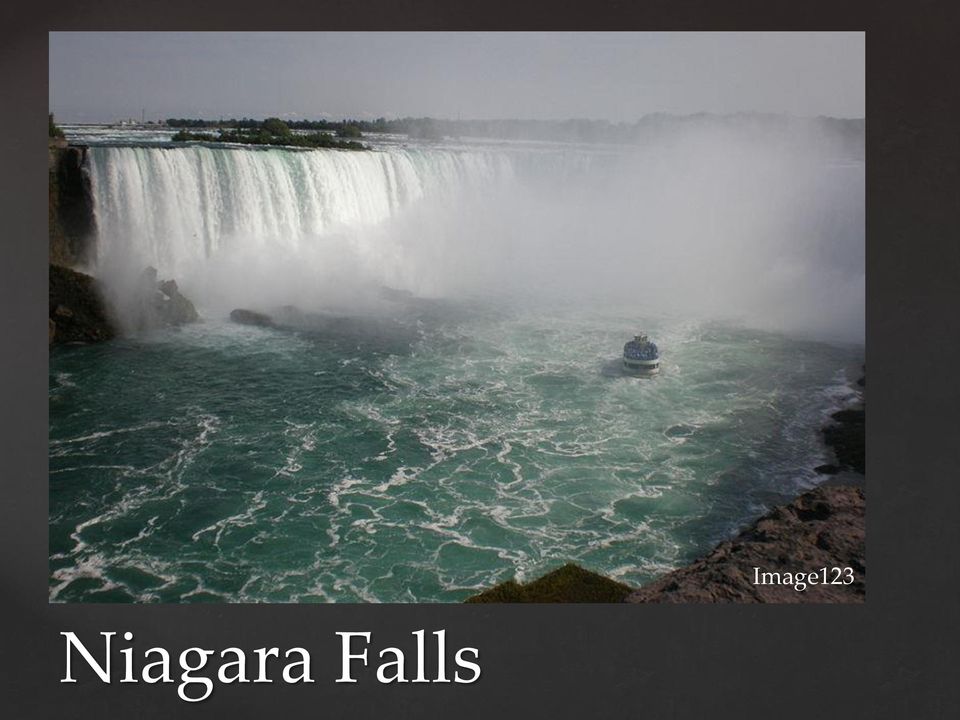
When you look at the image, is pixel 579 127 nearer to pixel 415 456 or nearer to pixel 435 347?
pixel 435 347

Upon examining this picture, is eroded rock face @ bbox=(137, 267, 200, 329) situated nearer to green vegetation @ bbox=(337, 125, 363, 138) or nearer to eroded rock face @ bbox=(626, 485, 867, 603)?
green vegetation @ bbox=(337, 125, 363, 138)

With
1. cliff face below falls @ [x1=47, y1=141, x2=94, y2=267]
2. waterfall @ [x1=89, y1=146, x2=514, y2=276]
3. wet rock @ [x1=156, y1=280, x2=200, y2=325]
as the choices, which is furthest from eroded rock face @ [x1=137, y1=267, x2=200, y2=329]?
cliff face below falls @ [x1=47, y1=141, x2=94, y2=267]

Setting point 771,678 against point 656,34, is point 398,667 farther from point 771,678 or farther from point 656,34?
point 656,34

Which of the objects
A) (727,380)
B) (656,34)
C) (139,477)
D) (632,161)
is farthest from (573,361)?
(139,477)

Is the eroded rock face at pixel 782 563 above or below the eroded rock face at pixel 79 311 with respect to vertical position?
below

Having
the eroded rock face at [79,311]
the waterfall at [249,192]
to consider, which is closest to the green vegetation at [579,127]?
the waterfall at [249,192]

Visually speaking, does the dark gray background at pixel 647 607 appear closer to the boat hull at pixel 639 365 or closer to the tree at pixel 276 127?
the tree at pixel 276 127
